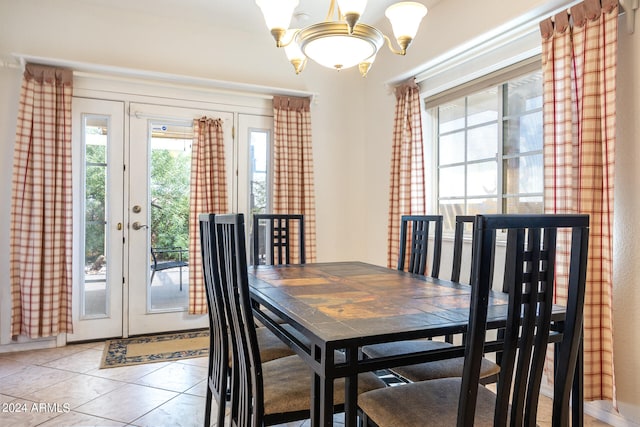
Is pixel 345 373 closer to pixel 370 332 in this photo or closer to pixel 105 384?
pixel 370 332

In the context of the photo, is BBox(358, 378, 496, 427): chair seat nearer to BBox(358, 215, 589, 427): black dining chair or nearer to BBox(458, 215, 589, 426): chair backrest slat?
BBox(358, 215, 589, 427): black dining chair

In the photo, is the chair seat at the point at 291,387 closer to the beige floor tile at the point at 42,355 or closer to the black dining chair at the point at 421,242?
the black dining chair at the point at 421,242

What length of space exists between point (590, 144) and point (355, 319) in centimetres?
165

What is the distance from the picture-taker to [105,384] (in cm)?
251

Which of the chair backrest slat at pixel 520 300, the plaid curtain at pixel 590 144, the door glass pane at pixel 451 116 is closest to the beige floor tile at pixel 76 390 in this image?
the chair backrest slat at pixel 520 300

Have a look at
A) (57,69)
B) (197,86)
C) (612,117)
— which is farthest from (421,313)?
(57,69)

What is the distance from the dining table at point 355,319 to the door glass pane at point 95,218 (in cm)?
201

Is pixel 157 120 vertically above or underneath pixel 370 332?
above

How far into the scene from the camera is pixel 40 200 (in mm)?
3029

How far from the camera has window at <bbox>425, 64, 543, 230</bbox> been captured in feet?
8.72

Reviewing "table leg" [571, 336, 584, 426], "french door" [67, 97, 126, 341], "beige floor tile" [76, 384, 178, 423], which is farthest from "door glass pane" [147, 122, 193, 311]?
"table leg" [571, 336, 584, 426]

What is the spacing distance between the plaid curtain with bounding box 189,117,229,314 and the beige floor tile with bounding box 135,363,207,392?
2.65 ft

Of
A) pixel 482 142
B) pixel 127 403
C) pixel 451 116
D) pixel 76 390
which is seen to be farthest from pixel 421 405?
pixel 451 116

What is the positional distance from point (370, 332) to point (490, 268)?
37 cm
